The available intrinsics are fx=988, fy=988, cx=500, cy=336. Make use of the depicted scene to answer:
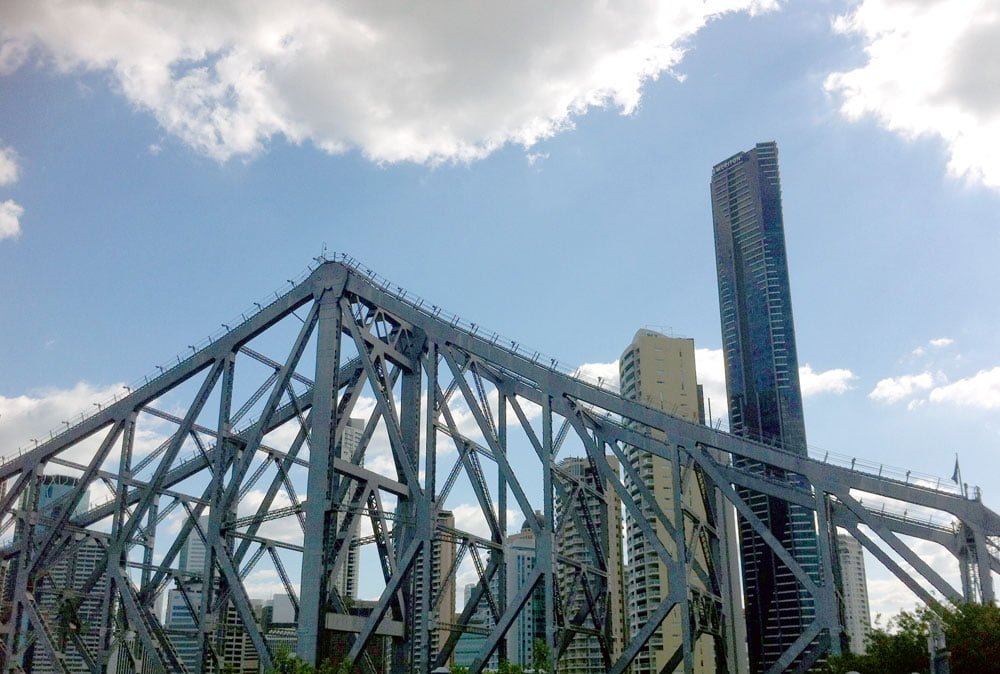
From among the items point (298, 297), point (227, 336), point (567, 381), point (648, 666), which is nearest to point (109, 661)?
point (227, 336)

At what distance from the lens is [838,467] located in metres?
55.7

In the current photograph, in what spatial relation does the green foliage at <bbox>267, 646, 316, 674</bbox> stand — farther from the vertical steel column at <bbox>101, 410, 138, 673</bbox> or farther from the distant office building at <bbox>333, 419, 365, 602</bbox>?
the vertical steel column at <bbox>101, 410, 138, 673</bbox>

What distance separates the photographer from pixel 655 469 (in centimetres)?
15162

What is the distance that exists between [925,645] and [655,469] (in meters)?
104

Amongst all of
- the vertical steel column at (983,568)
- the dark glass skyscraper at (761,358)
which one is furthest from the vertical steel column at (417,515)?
the dark glass skyscraper at (761,358)

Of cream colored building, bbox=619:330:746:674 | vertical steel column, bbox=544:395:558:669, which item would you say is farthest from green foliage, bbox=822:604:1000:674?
cream colored building, bbox=619:330:746:674

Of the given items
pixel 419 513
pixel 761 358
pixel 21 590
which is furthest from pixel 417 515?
pixel 761 358

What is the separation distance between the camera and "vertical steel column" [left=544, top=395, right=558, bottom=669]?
193 ft

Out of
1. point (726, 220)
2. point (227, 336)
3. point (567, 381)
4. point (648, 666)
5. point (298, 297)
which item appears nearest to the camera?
point (567, 381)

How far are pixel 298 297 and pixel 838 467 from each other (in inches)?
1545

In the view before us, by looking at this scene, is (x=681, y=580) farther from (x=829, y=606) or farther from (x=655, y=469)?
(x=655, y=469)

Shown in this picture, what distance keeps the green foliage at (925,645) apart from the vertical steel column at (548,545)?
15925mm

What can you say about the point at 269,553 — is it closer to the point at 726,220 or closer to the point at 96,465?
the point at 96,465

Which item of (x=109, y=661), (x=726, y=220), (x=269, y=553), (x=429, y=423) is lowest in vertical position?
(x=109, y=661)
